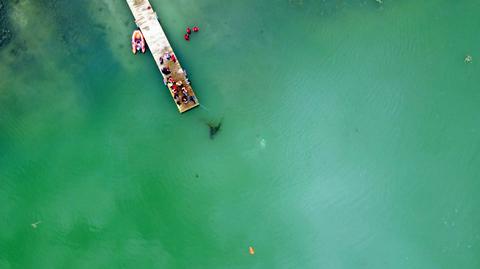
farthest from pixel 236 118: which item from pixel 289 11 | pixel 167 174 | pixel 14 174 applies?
pixel 14 174

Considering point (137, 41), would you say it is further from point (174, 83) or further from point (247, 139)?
point (247, 139)

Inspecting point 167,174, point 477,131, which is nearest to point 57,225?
point 167,174

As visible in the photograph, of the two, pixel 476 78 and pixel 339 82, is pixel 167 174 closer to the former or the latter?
pixel 339 82

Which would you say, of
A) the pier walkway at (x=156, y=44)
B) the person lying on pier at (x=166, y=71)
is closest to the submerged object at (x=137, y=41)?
the pier walkway at (x=156, y=44)

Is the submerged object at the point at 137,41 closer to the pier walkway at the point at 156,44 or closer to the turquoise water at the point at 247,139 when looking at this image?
the pier walkway at the point at 156,44

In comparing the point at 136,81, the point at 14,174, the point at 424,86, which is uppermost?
the point at 136,81

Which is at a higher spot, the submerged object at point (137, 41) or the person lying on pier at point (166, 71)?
the submerged object at point (137, 41)

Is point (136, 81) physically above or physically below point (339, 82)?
above
